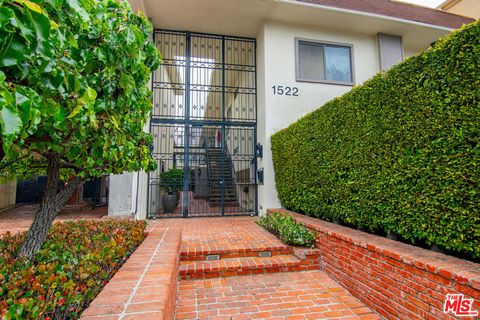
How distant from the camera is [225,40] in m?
7.61

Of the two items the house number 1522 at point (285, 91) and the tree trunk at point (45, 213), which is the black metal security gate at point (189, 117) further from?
the tree trunk at point (45, 213)

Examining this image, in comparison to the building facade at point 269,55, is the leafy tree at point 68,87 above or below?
below

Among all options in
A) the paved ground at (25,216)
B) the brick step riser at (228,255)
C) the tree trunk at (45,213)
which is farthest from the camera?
the paved ground at (25,216)

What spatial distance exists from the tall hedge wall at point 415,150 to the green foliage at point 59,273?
2928mm

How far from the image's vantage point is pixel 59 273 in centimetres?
174

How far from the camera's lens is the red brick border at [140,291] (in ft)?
4.47

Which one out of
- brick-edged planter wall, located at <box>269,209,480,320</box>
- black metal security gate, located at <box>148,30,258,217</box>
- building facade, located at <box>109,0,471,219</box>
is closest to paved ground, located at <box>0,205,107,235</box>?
building facade, located at <box>109,0,471,219</box>

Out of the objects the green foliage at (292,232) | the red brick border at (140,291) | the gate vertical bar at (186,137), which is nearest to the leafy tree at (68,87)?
the red brick border at (140,291)

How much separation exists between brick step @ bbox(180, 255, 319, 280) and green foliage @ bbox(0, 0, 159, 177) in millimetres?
1558

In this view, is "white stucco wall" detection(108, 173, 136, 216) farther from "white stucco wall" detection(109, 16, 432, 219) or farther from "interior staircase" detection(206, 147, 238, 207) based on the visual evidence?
"interior staircase" detection(206, 147, 238, 207)

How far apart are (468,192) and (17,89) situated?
2931mm

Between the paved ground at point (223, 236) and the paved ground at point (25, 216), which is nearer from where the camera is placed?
the paved ground at point (223, 236)

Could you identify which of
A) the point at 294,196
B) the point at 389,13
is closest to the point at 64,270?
the point at 294,196

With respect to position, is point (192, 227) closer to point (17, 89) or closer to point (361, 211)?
point (361, 211)
